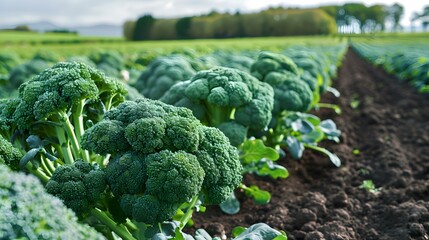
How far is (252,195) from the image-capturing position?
17.9 feet

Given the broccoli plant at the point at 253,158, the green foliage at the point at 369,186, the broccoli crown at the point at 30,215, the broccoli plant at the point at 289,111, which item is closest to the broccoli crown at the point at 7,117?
the broccoli crown at the point at 30,215

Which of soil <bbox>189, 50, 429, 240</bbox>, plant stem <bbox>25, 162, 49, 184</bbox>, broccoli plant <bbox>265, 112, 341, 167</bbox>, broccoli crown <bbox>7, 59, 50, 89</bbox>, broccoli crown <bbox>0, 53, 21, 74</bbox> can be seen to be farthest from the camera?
broccoli crown <bbox>0, 53, 21, 74</bbox>

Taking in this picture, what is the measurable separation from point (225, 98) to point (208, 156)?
1.60m

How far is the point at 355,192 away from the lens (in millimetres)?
5898

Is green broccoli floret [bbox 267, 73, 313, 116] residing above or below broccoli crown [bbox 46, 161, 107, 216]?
below

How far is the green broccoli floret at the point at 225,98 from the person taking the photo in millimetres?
4957

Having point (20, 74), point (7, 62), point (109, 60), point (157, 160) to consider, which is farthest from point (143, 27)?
point (157, 160)

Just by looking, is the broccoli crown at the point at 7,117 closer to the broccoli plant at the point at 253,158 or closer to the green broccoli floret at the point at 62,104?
the green broccoli floret at the point at 62,104

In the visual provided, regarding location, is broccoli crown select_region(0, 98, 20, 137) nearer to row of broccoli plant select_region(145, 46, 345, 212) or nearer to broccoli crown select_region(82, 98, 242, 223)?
broccoli crown select_region(82, 98, 242, 223)

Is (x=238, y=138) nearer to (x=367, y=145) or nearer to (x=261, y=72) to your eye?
(x=261, y=72)

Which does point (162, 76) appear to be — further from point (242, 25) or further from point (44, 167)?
point (242, 25)

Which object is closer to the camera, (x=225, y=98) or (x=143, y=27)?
(x=225, y=98)

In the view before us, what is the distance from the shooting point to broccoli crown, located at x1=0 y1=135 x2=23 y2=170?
10.8 feet

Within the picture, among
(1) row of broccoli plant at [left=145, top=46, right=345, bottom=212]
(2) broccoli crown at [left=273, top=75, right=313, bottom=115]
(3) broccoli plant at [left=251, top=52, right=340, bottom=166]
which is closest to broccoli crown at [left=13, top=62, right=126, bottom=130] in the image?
(1) row of broccoli plant at [left=145, top=46, right=345, bottom=212]
